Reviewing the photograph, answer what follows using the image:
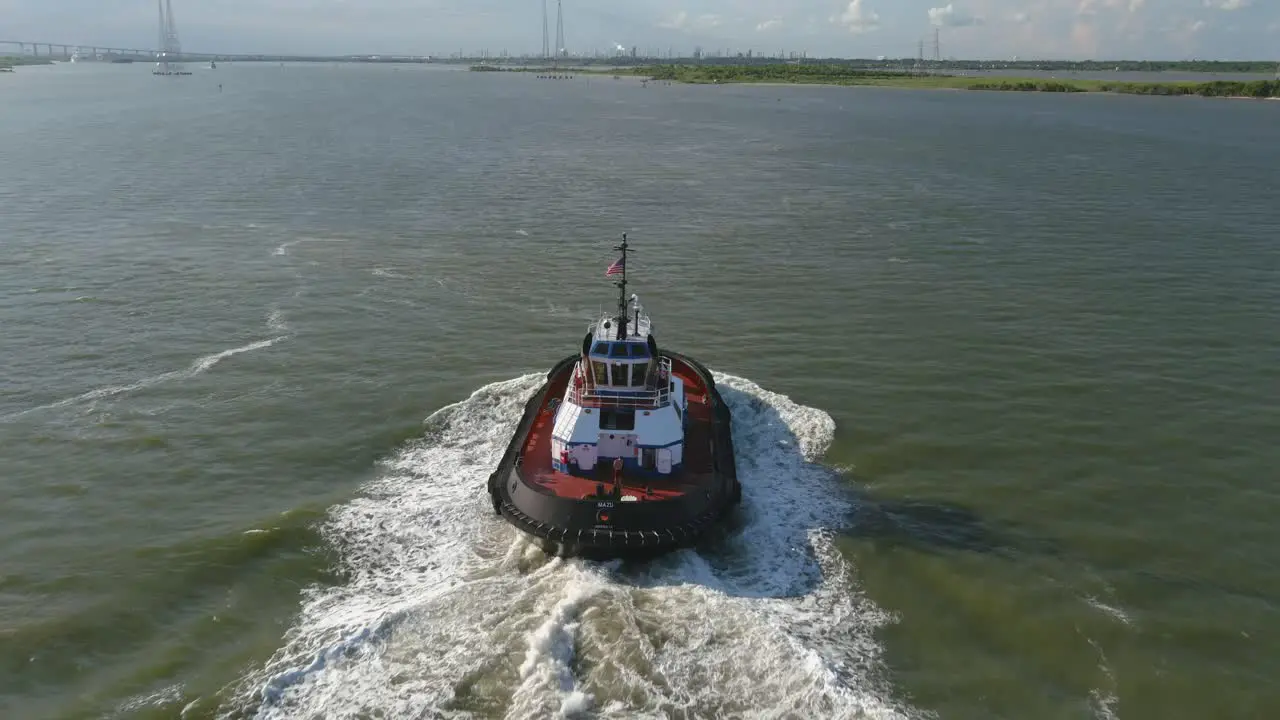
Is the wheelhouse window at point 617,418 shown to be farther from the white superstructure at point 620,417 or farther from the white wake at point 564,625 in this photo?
the white wake at point 564,625

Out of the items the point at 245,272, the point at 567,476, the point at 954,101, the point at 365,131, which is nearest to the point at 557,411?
the point at 567,476

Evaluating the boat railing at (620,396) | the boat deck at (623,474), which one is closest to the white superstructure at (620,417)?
the boat railing at (620,396)

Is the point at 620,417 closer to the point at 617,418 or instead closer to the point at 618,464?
the point at 617,418

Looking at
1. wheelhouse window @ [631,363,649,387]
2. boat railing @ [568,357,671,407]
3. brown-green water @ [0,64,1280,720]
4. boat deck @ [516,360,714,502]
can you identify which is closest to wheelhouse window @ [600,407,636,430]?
boat railing @ [568,357,671,407]

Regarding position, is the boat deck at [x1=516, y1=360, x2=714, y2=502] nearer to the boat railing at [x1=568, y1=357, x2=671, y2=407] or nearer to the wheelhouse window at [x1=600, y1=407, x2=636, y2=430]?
the wheelhouse window at [x1=600, y1=407, x2=636, y2=430]

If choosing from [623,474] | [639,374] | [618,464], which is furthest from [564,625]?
[639,374]

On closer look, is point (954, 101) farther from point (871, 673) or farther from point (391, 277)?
point (871, 673)
